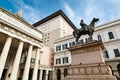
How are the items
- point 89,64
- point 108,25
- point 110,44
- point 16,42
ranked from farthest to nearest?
1. point 108,25
2. point 110,44
3. point 16,42
4. point 89,64

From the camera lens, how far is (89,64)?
234 inches

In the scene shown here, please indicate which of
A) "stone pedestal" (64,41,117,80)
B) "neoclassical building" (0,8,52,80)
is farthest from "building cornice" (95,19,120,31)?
"stone pedestal" (64,41,117,80)

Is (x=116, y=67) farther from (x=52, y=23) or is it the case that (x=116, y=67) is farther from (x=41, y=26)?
(x=41, y=26)

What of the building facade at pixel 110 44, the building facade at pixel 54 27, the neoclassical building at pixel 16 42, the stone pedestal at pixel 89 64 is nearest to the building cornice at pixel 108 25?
the building facade at pixel 110 44

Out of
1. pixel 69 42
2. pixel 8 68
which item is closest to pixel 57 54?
pixel 69 42

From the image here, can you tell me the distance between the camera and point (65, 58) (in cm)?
2458

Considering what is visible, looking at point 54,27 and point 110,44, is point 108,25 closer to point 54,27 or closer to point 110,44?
point 110,44

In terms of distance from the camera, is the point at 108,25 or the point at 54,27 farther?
the point at 54,27

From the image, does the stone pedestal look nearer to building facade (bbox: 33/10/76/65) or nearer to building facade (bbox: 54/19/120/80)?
building facade (bbox: 54/19/120/80)

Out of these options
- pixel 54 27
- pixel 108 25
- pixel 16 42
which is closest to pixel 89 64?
pixel 16 42

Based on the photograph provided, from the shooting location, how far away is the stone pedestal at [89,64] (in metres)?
5.17

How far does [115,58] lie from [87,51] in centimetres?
1452

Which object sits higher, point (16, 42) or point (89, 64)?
point (16, 42)

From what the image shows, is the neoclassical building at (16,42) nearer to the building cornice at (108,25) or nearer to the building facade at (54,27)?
the building cornice at (108,25)
